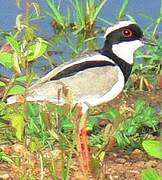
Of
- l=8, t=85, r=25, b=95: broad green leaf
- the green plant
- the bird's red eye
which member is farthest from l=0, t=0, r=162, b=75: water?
l=8, t=85, r=25, b=95: broad green leaf

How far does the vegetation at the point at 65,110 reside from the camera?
318 cm

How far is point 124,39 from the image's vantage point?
5719mm

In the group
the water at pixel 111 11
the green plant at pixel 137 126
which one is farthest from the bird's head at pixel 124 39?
the water at pixel 111 11

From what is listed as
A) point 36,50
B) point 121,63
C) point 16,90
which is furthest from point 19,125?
point 121,63

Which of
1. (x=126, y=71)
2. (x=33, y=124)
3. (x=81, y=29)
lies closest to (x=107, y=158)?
(x=33, y=124)

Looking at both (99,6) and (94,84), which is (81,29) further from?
(94,84)

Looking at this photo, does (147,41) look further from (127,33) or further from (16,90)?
(16,90)

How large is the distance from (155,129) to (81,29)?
→ 5.71 feet

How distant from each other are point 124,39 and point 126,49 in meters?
0.06

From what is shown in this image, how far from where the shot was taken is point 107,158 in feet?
15.8

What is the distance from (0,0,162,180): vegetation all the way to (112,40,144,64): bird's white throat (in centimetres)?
25

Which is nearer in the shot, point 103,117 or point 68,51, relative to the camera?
point 103,117

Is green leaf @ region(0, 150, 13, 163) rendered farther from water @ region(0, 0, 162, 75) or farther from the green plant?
water @ region(0, 0, 162, 75)

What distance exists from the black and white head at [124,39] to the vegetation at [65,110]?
10.7 inches
